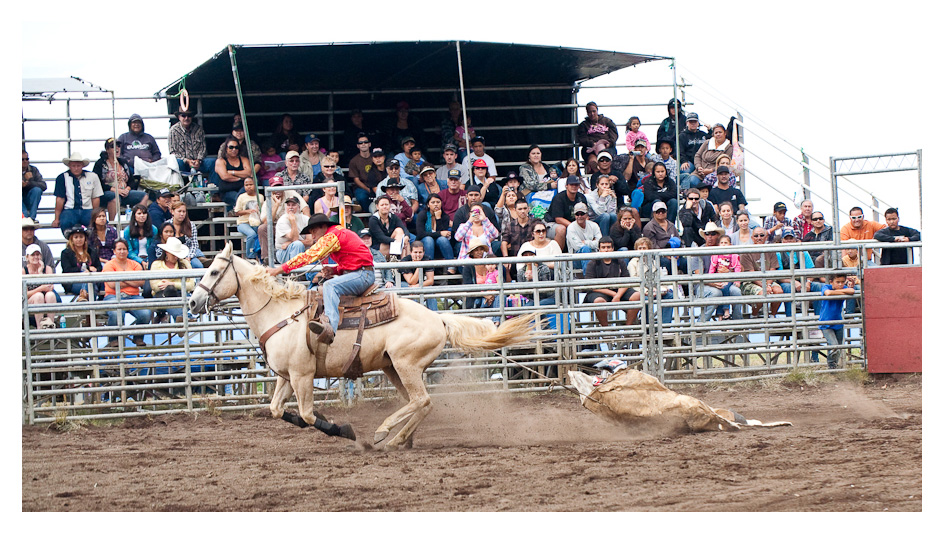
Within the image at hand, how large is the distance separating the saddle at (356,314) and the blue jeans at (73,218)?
18.4ft

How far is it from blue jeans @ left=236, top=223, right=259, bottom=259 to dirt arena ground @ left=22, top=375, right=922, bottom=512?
9.30 feet

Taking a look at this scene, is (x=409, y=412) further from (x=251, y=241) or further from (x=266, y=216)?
(x=251, y=241)

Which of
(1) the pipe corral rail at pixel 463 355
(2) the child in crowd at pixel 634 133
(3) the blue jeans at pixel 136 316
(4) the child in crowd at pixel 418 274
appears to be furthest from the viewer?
(2) the child in crowd at pixel 634 133

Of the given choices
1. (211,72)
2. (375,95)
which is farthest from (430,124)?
(211,72)

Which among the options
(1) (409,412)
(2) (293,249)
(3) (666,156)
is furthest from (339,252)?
(3) (666,156)

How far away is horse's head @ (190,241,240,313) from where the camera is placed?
892cm

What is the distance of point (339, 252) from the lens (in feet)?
29.4

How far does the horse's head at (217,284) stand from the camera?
8922mm

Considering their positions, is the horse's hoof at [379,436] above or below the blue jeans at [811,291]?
below

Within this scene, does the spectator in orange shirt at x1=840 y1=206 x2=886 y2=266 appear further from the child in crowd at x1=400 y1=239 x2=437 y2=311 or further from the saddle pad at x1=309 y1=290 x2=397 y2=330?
the saddle pad at x1=309 y1=290 x2=397 y2=330

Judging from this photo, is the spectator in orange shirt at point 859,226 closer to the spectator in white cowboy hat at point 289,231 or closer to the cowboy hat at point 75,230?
the spectator in white cowboy hat at point 289,231

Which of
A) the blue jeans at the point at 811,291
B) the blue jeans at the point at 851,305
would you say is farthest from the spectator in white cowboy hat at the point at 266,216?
the blue jeans at the point at 851,305

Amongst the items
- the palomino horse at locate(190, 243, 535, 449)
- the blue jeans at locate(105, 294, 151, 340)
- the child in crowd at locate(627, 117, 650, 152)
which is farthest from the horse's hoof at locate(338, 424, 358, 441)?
the child in crowd at locate(627, 117, 650, 152)

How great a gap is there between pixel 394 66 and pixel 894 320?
8.03 m
